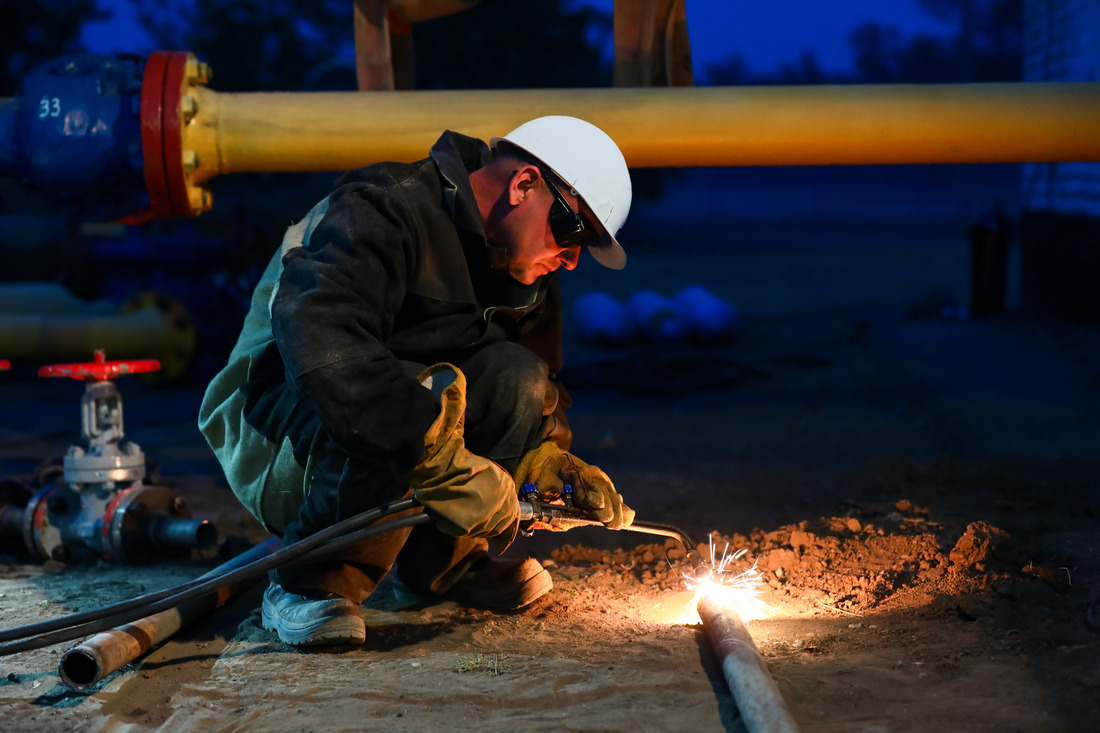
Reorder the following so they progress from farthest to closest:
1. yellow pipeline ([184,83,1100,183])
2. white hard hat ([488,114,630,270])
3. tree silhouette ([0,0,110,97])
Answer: tree silhouette ([0,0,110,97]) < yellow pipeline ([184,83,1100,183]) < white hard hat ([488,114,630,270])

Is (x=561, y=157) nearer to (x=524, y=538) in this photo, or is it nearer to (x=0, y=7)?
(x=524, y=538)

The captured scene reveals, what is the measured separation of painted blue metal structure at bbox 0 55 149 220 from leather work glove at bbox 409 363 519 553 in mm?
1762

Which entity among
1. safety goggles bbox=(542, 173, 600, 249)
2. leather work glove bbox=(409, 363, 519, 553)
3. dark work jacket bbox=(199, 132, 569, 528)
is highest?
safety goggles bbox=(542, 173, 600, 249)

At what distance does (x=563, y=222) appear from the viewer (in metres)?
2.26

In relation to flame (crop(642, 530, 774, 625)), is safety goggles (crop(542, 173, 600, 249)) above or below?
above

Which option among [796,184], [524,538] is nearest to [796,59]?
[796,184]

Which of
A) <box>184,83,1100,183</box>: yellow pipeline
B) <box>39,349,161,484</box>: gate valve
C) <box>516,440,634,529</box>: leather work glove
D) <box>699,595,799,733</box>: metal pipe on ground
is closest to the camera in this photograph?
<box>699,595,799,733</box>: metal pipe on ground

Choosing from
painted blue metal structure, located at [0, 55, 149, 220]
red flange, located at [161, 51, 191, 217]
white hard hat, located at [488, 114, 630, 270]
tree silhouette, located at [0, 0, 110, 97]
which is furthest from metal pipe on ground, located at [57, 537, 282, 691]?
tree silhouette, located at [0, 0, 110, 97]

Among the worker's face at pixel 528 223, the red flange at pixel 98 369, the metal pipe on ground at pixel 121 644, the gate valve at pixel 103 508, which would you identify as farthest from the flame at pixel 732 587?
the red flange at pixel 98 369

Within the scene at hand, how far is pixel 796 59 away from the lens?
213 ft

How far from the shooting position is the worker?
1966mm

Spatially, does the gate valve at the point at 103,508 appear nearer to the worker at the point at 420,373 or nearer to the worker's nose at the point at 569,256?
the worker at the point at 420,373

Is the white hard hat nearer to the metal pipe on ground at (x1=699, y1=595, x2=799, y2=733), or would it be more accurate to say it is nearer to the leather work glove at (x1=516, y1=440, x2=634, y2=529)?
the leather work glove at (x1=516, y1=440, x2=634, y2=529)

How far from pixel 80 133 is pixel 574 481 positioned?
210cm
